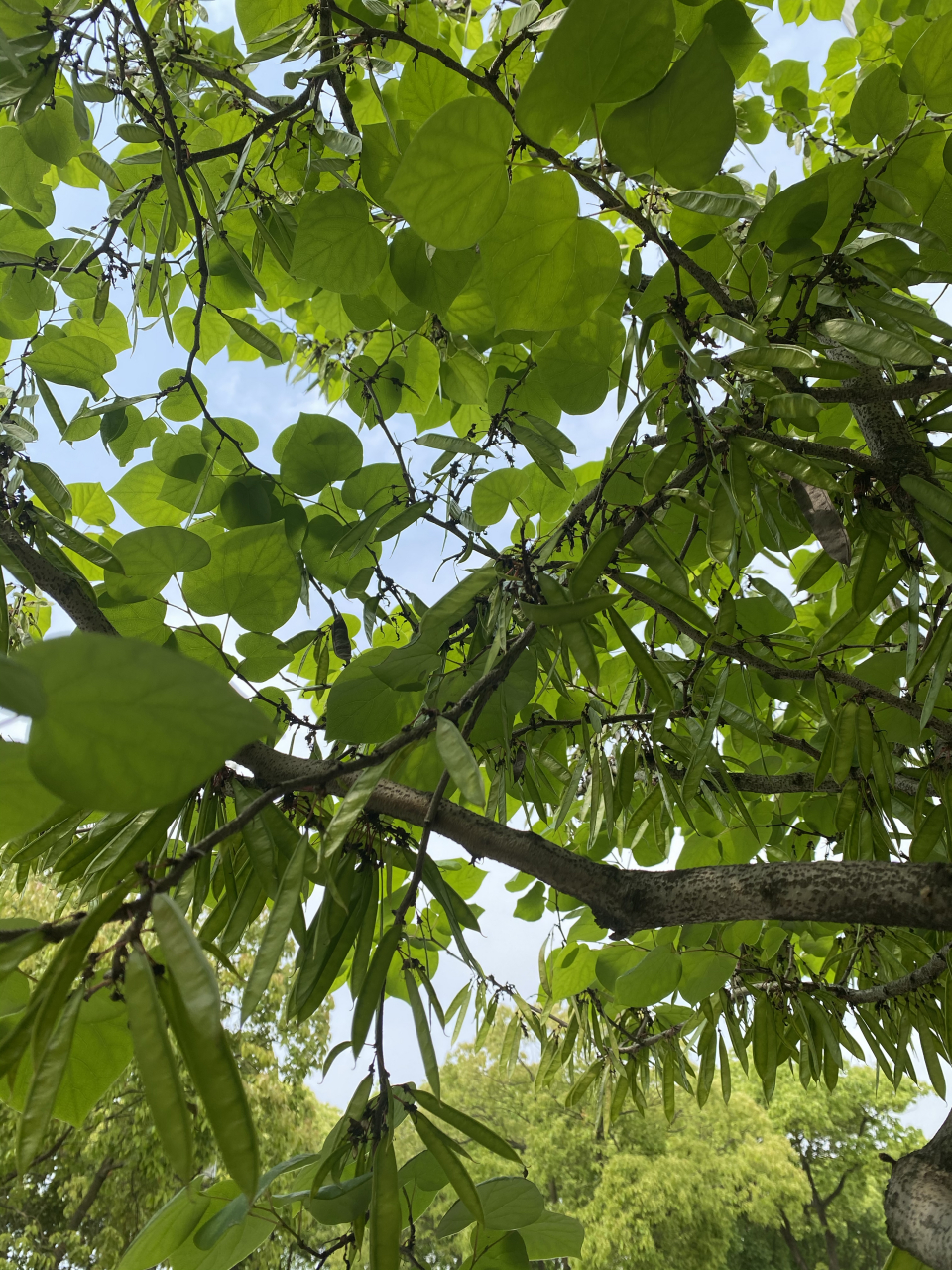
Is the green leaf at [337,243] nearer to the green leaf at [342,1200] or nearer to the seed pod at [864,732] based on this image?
the seed pod at [864,732]

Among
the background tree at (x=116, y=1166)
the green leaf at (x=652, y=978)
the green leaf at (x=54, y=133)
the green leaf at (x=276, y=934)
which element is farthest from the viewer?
the background tree at (x=116, y=1166)

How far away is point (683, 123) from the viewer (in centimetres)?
44

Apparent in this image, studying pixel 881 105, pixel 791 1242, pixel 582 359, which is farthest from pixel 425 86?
pixel 791 1242

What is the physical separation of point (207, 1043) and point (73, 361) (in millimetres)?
824

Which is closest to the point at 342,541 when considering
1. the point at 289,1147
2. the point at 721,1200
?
the point at 289,1147

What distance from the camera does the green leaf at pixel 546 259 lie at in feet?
1.49

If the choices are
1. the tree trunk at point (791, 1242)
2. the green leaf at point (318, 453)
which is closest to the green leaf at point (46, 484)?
the green leaf at point (318, 453)

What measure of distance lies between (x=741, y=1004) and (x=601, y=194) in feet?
3.98

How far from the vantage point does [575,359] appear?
727 mm

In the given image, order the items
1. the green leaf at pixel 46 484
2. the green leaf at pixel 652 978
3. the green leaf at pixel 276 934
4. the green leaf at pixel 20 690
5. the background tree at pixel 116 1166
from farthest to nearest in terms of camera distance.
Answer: the background tree at pixel 116 1166 < the green leaf at pixel 652 978 < the green leaf at pixel 46 484 < the green leaf at pixel 276 934 < the green leaf at pixel 20 690

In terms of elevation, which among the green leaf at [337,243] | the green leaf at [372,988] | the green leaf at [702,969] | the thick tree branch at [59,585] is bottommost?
the green leaf at [702,969]

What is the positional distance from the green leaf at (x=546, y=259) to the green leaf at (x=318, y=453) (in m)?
0.35

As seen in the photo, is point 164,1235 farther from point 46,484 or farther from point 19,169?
point 19,169

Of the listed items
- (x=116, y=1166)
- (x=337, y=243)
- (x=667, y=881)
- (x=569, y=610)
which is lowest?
(x=116, y=1166)
